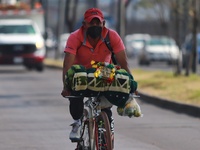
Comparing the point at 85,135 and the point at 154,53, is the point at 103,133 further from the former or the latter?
the point at 154,53

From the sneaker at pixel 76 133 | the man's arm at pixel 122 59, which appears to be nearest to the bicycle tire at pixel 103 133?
the sneaker at pixel 76 133

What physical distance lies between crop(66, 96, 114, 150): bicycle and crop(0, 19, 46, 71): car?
2216cm

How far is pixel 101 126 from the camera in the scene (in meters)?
8.77

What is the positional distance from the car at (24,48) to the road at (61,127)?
1118 cm

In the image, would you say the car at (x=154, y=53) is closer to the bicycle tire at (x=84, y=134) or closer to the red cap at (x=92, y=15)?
the bicycle tire at (x=84, y=134)

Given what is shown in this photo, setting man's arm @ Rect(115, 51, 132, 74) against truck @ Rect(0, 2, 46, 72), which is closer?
man's arm @ Rect(115, 51, 132, 74)

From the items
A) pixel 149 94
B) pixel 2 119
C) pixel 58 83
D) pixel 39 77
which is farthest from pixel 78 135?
pixel 39 77

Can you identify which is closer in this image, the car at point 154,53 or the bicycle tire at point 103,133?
the bicycle tire at point 103,133

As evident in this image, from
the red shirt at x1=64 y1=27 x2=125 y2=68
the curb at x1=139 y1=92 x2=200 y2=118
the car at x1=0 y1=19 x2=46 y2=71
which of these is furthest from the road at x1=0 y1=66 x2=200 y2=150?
the car at x1=0 y1=19 x2=46 y2=71

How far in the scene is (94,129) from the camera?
8.75 meters

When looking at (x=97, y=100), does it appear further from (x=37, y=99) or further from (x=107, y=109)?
(x=37, y=99)

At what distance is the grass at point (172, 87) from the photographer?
17158 millimetres

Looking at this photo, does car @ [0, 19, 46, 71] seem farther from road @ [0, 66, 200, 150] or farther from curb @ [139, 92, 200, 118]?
curb @ [139, 92, 200, 118]

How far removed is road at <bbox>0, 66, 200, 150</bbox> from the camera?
446 inches
